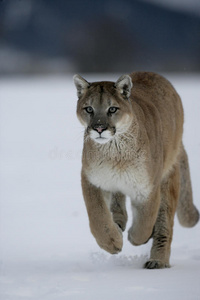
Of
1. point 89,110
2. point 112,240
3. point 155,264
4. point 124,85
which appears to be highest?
point 124,85

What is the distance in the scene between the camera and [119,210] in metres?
5.39

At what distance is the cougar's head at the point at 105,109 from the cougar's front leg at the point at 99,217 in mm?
424

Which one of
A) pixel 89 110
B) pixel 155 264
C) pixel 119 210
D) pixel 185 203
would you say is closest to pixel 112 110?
pixel 89 110

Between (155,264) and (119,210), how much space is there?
0.61m

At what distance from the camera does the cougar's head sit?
440cm

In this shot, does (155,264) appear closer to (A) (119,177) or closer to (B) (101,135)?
(A) (119,177)

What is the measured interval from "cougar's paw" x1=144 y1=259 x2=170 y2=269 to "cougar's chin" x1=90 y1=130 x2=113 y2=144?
116 cm

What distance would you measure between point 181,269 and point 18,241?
1769 mm

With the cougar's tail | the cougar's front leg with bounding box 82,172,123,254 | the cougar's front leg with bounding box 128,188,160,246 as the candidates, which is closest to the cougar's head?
the cougar's front leg with bounding box 82,172,123,254

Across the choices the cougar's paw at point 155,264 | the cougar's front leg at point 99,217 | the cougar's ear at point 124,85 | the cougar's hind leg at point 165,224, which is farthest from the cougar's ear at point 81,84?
the cougar's paw at point 155,264

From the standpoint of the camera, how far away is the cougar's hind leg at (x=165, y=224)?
5.07m

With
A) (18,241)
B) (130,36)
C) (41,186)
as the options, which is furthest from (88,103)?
(130,36)

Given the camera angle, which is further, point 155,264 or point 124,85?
point 155,264

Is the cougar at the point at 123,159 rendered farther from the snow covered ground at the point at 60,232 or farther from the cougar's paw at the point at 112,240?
the snow covered ground at the point at 60,232
